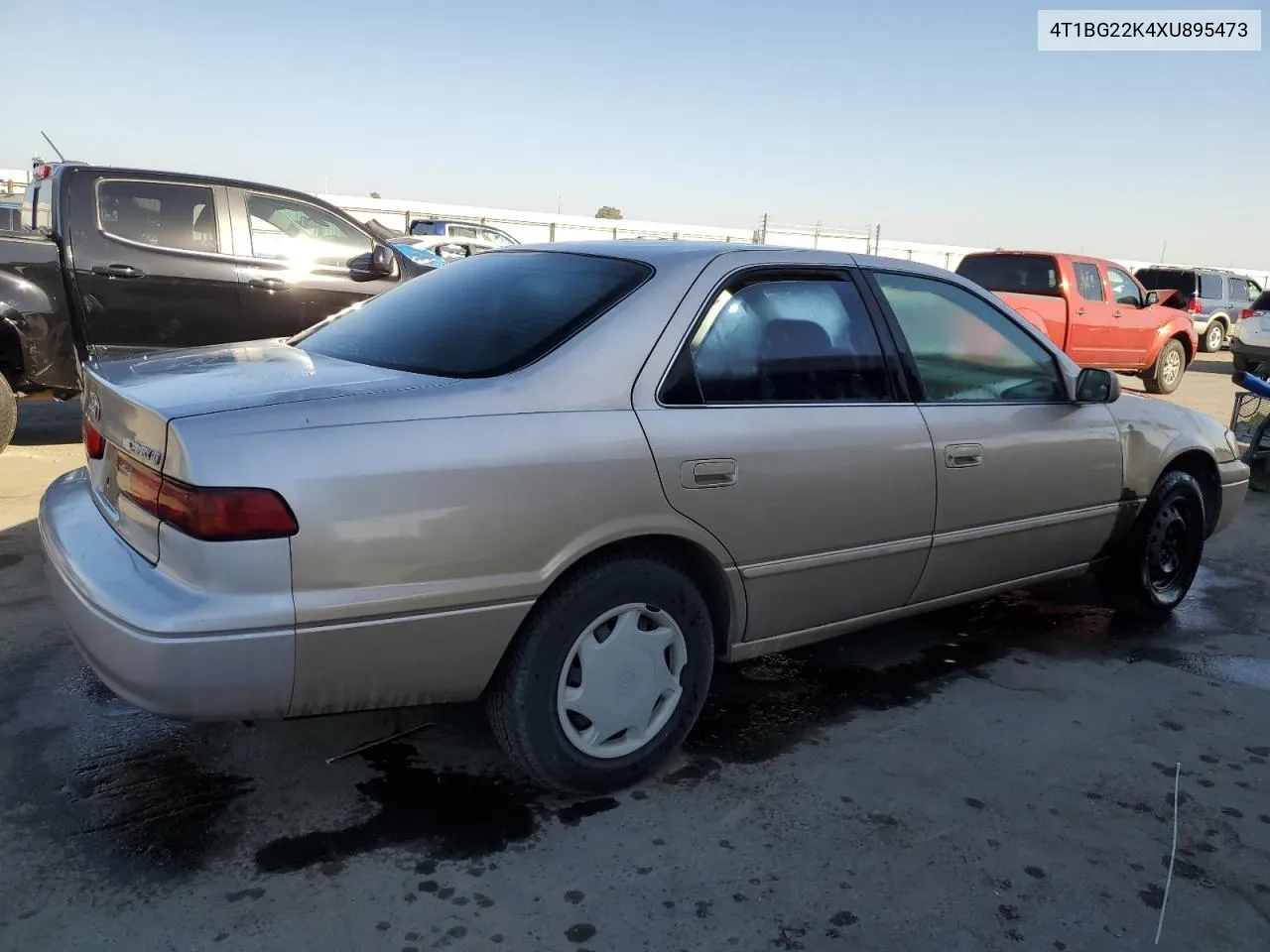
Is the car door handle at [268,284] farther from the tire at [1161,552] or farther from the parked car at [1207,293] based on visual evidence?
the parked car at [1207,293]

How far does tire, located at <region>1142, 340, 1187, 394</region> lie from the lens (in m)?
13.7

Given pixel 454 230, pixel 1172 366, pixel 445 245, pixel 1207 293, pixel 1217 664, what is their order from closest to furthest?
pixel 1217 664 < pixel 1172 366 < pixel 445 245 < pixel 1207 293 < pixel 454 230

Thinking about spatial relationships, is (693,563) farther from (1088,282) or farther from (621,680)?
(1088,282)

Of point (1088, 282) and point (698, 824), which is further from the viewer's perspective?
point (1088, 282)

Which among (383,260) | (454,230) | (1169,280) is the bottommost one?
(383,260)

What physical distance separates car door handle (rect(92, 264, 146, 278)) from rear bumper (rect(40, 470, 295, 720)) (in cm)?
446

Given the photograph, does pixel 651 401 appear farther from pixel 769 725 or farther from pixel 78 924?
pixel 78 924

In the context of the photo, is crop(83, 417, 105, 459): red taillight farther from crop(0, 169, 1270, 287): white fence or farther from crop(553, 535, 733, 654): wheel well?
crop(0, 169, 1270, 287): white fence

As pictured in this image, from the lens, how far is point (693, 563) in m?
2.91

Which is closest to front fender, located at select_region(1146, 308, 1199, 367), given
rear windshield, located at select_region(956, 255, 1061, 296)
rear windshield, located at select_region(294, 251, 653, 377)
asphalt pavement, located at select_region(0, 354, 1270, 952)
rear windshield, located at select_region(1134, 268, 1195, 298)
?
rear windshield, located at select_region(956, 255, 1061, 296)

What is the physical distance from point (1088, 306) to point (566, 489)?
11.4 metres

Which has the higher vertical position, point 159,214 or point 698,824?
point 159,214

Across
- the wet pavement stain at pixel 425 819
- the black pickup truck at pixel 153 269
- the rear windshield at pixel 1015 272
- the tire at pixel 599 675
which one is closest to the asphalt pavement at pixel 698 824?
the wet pavement stain at pixel 425 819

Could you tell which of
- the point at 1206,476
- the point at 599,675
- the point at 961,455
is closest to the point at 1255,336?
the point at 1206,476
